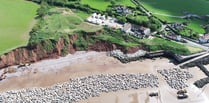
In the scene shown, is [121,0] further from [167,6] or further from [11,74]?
[11,74]

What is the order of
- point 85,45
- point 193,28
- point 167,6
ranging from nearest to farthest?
point 85,45
point 193,28
point 167,6

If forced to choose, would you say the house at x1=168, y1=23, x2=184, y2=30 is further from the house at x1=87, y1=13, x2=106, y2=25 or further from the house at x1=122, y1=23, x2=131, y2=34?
the house at x1=87, y1=13, x2=106, y2=25

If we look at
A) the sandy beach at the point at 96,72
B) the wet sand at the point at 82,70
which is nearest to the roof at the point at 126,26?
the sandy beach at the point at 96,72

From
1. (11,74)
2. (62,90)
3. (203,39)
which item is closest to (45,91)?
(62,90)

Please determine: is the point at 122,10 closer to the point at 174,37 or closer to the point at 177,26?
the point at 177,26

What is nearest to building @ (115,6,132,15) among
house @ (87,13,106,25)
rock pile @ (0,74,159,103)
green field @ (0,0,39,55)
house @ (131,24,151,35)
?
house @ (87,13,106,25)

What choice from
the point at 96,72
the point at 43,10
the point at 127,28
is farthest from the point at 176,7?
the point at 43,10
